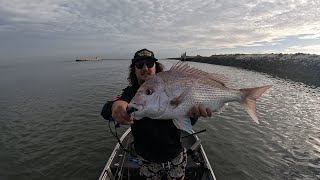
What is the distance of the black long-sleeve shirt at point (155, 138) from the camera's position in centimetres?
454

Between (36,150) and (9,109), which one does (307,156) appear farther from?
(9,109)

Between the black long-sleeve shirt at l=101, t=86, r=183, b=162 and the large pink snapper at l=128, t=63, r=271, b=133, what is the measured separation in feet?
3.84

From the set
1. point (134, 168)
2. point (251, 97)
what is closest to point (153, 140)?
point (251, 97)

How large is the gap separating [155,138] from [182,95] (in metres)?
1.48

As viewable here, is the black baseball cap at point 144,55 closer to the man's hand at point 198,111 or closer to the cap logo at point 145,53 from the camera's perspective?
the cap logo at point 145,53

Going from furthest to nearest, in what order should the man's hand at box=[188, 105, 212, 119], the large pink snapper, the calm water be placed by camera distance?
the calm water → the man's hand at box=[188, 105, 212, 119] → the large pink snapper

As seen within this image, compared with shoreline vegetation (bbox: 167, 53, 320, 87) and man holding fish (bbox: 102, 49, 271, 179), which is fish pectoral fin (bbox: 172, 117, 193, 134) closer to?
Answer: man holding fish (bbox: 102, 49, 271, 179)

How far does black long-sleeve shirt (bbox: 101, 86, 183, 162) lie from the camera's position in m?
4.54

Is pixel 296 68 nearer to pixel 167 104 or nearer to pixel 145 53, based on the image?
pixel 145 53

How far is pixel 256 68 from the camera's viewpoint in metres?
63.4

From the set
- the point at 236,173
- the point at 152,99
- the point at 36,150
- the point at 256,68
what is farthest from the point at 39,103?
the point at 256,68

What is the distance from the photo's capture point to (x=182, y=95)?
11.1ft

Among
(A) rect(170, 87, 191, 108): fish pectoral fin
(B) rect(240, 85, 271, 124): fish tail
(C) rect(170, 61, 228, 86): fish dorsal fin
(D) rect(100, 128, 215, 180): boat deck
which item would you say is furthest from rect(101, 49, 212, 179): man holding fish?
(D) rect(100, 128, 215, 180): boat deck

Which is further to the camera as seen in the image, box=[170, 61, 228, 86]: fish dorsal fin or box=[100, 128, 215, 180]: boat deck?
box=[100, 128, 215, 180]: boat deck
